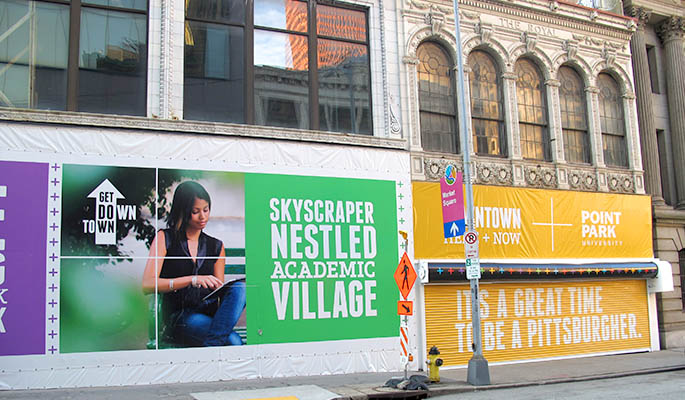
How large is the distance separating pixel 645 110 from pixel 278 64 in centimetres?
1509

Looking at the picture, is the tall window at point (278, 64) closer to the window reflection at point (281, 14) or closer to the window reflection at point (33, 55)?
the window reflection at point (281, 14)

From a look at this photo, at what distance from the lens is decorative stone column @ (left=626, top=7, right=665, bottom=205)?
79.4ft

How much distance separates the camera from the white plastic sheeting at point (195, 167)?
46.5 feet

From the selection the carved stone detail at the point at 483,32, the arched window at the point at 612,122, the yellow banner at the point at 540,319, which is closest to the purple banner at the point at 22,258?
the yellow banner at the point at 540,319

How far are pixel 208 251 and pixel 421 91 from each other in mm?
8694

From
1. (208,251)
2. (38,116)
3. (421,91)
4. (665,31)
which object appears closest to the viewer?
(38,116)

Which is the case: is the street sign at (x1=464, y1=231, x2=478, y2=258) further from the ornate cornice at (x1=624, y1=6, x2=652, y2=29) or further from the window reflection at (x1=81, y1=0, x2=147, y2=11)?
the ornate cornice at (x1=624, y1=6, x2=652, y2=29)

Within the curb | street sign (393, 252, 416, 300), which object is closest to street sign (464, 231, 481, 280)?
street sign (393, 252, 416, 300)

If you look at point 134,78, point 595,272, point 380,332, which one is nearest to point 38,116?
point 134,78

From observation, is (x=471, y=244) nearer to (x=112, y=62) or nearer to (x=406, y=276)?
(x=406, y=276)

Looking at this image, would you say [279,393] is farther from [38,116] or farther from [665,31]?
[665,31]

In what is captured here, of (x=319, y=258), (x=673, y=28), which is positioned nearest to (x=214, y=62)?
(x=319, y=258)

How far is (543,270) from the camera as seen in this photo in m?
20.2

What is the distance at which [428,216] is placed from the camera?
19016 mm
